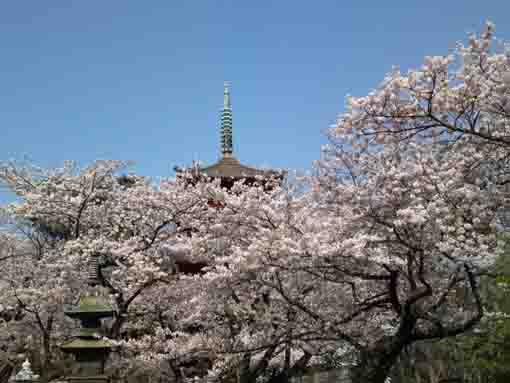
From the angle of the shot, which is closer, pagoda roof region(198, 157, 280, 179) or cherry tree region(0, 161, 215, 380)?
cherry tree region(0, 161, 215, 380)

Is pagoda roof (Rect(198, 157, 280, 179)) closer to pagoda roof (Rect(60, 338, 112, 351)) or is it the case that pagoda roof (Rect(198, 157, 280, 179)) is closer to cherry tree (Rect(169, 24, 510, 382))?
cherry tree (Rect(169, 24, 510, 382))

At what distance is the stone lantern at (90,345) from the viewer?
8.49 meters

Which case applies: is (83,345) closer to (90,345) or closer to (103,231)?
(90,345)

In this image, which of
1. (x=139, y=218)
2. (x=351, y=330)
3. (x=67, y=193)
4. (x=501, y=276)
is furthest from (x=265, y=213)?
(x=67, y=193)

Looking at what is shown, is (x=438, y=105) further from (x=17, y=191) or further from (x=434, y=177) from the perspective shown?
(x=17, y=191)

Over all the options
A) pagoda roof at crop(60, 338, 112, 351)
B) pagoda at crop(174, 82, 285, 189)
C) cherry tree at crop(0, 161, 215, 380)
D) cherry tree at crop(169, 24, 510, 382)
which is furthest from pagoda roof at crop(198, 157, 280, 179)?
pagoda roof at crop(60, 338, 112, 351)

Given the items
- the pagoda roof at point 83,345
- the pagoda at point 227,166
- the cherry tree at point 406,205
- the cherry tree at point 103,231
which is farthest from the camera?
the pagoda at point 227,166

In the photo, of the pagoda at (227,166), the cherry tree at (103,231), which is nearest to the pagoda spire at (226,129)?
the pagoda at (227,166)

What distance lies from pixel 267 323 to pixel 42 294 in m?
6.01

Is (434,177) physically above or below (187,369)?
above

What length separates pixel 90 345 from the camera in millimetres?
8570

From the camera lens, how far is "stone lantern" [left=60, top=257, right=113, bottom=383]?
8492mm

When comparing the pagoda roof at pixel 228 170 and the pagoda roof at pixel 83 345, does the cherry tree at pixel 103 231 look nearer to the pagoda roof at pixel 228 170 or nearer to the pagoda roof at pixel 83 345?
the pagoda roof at pixel 83 345

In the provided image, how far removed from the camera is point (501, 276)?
770 centimetres
